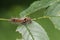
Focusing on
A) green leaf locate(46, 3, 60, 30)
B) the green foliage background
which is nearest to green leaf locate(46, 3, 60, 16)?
green leaf locate(46, 3, 60, 30)

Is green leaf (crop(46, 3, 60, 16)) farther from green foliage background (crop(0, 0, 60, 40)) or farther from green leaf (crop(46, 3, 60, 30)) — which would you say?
green foliage background (crop(0, 0, 60, 40))

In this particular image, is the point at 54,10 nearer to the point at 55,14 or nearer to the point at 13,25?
the point at 55,14

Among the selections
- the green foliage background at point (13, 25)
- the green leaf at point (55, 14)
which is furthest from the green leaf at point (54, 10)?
the green foliage background at point (13, 25)

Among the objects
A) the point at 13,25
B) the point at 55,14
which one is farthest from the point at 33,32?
the point at 13,25

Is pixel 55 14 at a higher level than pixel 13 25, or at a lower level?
lower

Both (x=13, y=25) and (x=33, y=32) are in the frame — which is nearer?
(x=33, y=32)

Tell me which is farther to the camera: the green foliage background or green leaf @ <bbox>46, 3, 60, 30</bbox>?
the green foliage background
